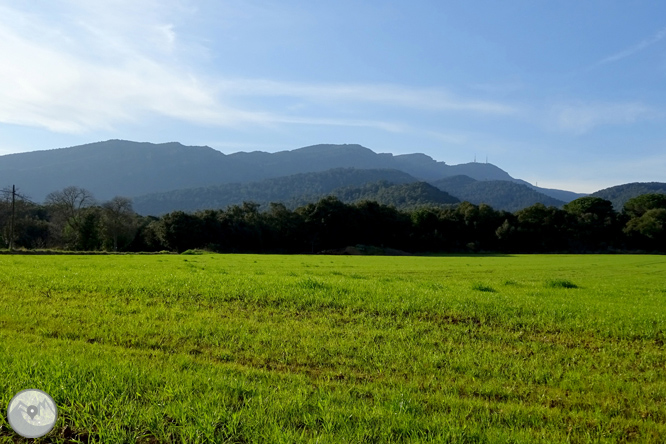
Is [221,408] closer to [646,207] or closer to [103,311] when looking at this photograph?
[103,311]

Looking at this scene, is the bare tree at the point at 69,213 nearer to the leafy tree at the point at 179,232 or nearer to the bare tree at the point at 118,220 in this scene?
the bare tree at the point at 118,220

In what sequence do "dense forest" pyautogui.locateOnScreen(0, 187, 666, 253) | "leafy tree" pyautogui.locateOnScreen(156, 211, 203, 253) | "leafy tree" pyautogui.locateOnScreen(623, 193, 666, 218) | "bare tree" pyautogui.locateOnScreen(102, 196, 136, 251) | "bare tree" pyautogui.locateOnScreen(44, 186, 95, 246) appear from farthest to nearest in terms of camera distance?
"leafy tree" pyautogui.locateOnScreen(623, 193, 666, 218)
"dense forest" pyautogui.locateOnScreen(0, 187, 666, 253)
"leafy tree" pyautogui.locateOnScreen(156, 211, 203, 253)
"bare tree" pyautogui.locateOnScreen(102, 196, 136, 251)
"bare tree" pyautogui.locateOnScreen(44, 186, 95, 246)

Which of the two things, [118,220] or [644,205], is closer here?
[118,220]

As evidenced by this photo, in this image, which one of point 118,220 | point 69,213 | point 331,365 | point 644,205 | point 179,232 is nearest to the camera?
point 331,365

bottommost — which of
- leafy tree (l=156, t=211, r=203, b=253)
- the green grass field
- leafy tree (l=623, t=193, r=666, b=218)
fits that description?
the green grass field

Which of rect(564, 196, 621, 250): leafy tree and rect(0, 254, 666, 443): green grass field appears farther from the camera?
rect(564, 196, 621, 250): leafy tree

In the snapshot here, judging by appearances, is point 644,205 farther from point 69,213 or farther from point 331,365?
point 331,365

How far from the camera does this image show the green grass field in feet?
15.0

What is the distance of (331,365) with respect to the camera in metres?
6.87

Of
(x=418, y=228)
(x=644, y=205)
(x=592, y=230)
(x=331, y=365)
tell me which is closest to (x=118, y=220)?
(x=418, y=228)

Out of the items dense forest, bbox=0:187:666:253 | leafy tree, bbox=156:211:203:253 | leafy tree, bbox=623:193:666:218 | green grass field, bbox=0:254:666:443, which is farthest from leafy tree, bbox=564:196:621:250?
green grass field, bbox=0:254:666:443

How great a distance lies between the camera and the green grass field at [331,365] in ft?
15.0

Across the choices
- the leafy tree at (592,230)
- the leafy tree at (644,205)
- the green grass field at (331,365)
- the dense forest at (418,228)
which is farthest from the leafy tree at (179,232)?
the leafy tree at (644,205)

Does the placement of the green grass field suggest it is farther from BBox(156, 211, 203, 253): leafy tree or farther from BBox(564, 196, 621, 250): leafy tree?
BBox(564, 196, 621, 250): leafy tree
